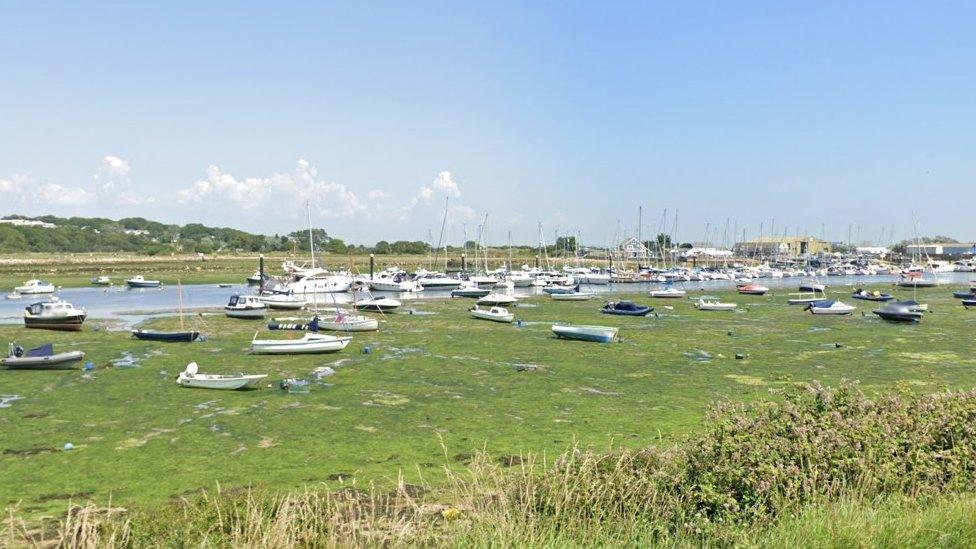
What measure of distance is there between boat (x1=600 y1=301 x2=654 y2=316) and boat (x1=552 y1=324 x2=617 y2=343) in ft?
52.5

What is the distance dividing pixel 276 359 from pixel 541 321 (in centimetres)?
2566

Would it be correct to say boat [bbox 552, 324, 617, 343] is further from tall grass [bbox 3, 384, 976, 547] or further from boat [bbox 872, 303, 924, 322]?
tall grass [bbox 3, 384, 976, 547]

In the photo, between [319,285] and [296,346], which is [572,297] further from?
[296,346]

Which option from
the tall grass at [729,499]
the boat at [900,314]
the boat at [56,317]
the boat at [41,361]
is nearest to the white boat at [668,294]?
the boat at [900,314]

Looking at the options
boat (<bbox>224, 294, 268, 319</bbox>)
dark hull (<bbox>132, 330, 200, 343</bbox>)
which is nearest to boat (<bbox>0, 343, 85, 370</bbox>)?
dark hull (<bbox>132, 330, 200, 343</bbox>)

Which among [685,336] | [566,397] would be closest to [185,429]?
[566,397]

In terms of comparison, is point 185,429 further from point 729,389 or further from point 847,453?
point 729,389

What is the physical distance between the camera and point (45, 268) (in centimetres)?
12319

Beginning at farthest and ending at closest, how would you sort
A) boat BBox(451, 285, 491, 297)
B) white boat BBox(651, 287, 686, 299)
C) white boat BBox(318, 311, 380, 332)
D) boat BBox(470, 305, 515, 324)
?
boat BBox(451, 285, 491, 297) → white boat BBox(651, 287, 686, 299) → boat BBox(470, 305, 515, 324) → white boat BBox(318, 311, 380, 332)

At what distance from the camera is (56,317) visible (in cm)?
4500

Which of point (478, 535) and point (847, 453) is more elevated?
point (847, 453)

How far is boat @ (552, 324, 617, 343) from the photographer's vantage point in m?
41.2

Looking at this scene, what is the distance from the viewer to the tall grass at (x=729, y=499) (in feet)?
28.4

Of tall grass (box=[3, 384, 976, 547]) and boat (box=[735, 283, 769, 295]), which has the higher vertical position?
tall grass (box=[3, 384, 976, 547])
